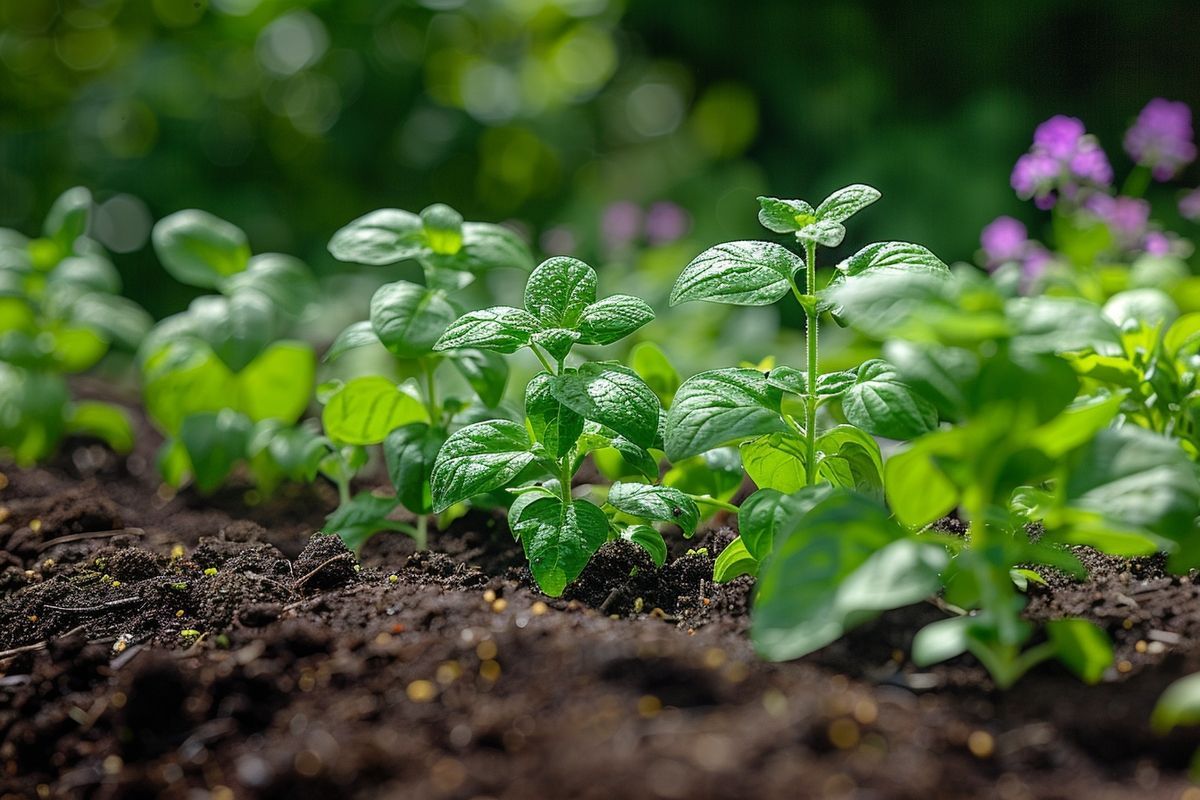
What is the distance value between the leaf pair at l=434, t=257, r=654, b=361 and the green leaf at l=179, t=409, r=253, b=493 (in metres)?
0.84

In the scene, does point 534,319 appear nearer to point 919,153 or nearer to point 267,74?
point 919,153

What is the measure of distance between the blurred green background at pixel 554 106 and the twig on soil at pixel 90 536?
220 cm

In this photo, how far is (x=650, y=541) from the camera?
1.52 m

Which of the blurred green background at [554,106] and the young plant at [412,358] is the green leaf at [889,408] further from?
the blurred green background at [554,106]

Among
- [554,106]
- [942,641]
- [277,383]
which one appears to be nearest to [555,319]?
[942,641]

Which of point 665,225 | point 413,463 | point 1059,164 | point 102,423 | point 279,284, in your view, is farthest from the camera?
point 665,225

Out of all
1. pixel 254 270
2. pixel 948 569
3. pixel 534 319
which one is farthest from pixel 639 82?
pixel 948 569

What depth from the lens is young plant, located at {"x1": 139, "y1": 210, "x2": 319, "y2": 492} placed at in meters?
2.04

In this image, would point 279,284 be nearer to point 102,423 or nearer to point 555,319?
point 102,423

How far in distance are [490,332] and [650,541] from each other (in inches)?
14.3

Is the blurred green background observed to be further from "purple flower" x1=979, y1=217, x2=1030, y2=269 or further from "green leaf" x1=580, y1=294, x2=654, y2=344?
"green leaf" x1=580, y1=294, x2=654, y2=344

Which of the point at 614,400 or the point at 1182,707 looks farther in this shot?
the point at 614,400

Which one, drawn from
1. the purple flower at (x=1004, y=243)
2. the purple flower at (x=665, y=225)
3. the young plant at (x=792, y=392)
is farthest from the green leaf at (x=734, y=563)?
the purple flower at (x=665, y=225)

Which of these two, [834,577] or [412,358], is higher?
[412,358]
